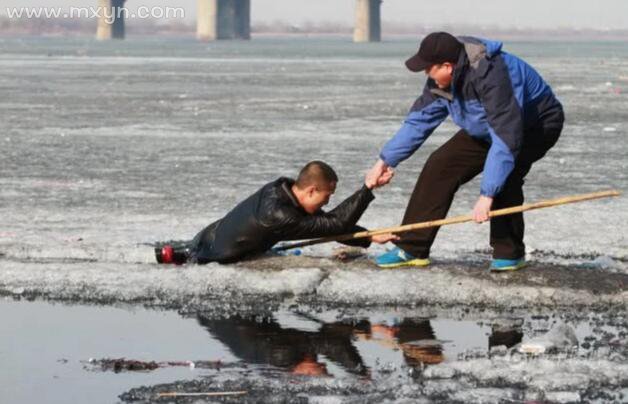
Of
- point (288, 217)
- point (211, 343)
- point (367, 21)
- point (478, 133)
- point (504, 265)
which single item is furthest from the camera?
point (367, 21)

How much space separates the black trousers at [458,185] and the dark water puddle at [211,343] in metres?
0.83

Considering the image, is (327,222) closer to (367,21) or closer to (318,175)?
(318,175)

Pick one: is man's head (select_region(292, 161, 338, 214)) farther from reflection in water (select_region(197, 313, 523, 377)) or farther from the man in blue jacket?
reflection in water (select_region(197, 313, 523, 377))

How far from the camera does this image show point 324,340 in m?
6.61

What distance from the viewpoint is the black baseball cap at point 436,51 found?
23.7ft

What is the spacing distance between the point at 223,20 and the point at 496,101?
5351 inches

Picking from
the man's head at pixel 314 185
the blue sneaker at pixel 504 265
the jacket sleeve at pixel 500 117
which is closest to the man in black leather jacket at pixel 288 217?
the man's head at pixel 314 185

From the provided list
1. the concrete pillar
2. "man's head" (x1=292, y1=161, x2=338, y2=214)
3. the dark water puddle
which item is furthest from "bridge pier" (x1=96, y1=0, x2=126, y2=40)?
the dark water puddle

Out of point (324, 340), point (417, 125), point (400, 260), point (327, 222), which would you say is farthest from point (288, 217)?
point (324, 340)

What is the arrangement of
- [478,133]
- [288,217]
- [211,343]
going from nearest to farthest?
[211,343]
[478,133]
[288,217]

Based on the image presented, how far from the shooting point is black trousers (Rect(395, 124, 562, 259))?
7.84 m

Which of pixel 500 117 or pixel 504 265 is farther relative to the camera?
pixel 504 265

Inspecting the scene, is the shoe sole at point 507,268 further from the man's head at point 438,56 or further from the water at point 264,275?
the man's head at point 438,56

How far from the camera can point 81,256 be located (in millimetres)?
8719
